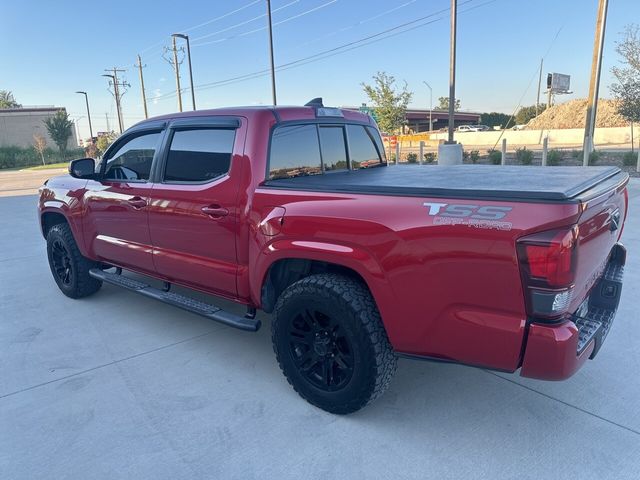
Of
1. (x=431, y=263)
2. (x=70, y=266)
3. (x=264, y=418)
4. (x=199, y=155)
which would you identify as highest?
(x=199, y=155)

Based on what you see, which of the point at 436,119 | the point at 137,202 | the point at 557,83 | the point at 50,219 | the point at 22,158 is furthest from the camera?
the point at 436,119

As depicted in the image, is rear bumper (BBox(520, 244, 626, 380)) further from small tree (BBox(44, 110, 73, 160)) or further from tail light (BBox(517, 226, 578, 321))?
small tree (BBox(44, 110, 73, 160))

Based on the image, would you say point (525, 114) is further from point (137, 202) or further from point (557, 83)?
point (137, 202)

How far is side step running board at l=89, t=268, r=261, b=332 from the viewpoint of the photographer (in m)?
3.18

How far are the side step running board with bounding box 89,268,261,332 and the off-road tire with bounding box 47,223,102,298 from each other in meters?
0.26

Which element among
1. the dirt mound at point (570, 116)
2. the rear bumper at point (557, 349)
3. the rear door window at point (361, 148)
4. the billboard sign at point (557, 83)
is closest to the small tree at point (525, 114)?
the dirt mound at point (570, 116)

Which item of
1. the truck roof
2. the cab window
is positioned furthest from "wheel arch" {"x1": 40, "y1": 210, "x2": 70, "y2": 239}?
the truck roof

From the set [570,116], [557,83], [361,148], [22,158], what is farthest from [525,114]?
[361,148]

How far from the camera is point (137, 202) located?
3.83m

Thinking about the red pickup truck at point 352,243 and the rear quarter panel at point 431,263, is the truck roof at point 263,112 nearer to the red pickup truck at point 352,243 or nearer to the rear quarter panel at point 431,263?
the red pickup truck at point 352,243

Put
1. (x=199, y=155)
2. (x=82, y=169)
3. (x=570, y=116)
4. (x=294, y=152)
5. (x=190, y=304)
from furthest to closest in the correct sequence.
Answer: (x=570, y=116), (x=82, y=169), (x=190, y=304), (x=199, y=155), (x=294, y=152)

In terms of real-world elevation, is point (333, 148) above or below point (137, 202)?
above

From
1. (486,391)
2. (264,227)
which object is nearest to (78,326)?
(264,227)

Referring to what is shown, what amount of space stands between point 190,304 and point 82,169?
177 centimetres
